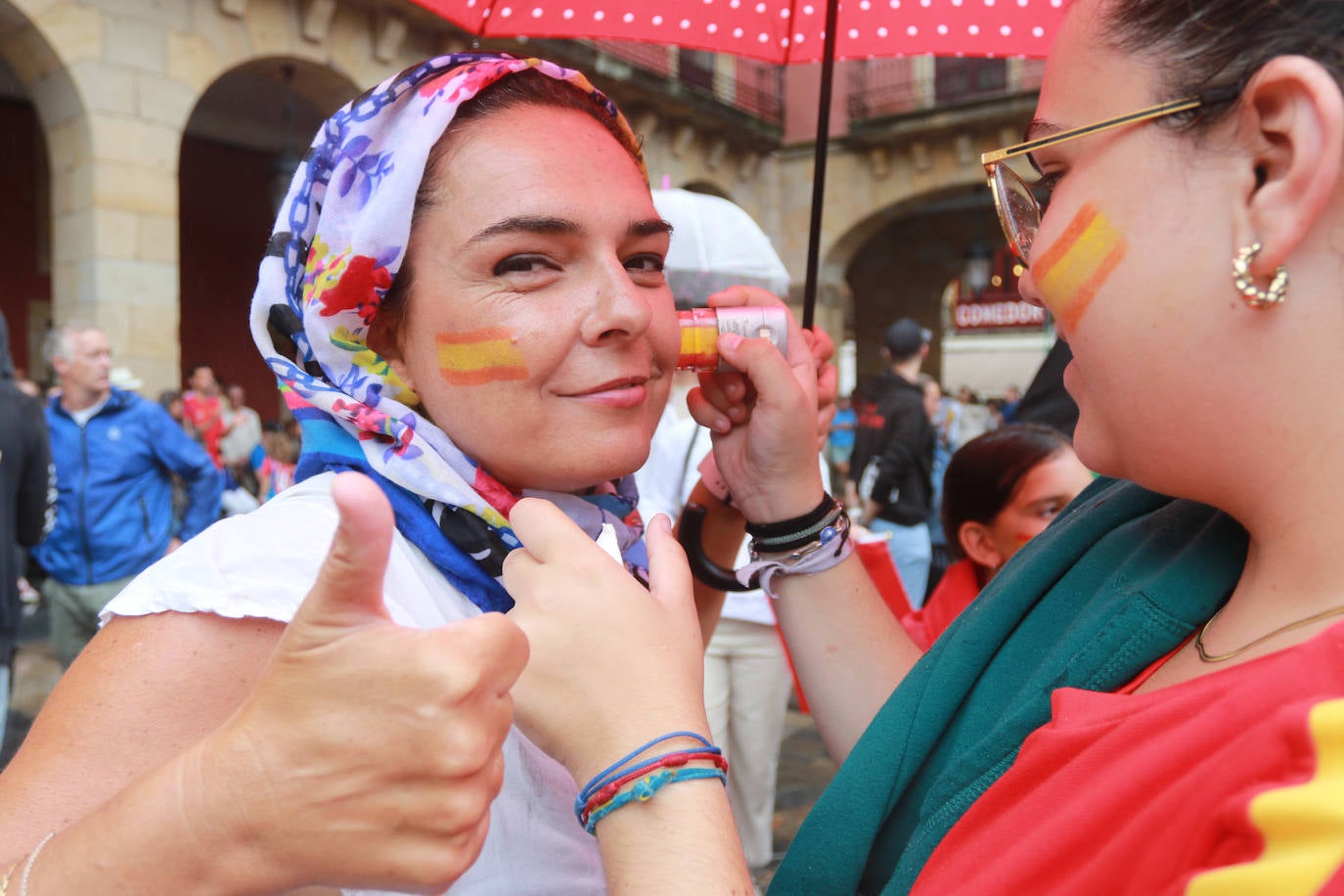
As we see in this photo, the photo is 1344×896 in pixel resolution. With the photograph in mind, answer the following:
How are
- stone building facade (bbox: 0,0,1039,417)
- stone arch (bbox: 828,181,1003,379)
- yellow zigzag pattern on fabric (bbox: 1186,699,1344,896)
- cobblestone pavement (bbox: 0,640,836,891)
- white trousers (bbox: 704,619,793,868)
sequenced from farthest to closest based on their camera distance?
stone arch (bbox: 828,181,1003,379)
stone building facade (bbox: 0,0,1039,417)
cobblestone pavement (bbox: 0,640,836,891)
white trousers (bbox: 704,619,793,868)
yellow zigzag pattern on fabric (bbox: 1186,699,1344,896)

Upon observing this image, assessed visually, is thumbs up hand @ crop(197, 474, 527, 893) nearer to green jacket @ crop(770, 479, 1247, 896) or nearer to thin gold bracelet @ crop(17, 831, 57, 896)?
thin gold bracelet @ crop(17, 831, 57, 896)

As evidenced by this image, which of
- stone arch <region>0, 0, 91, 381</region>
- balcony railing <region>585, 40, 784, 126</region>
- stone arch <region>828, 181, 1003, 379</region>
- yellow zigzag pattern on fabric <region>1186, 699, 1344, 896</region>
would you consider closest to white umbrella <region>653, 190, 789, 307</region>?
yellow zigzag pattern on fabric <region>1186, 699, 1344, 896</region>

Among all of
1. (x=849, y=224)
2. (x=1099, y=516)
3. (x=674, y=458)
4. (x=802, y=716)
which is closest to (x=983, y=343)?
(x=849, y=224)

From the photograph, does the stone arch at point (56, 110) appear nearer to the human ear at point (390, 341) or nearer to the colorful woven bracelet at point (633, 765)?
the human ear at point (390, 341)

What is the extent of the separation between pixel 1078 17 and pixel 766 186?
13.0 meters

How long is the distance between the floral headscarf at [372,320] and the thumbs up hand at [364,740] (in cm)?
51

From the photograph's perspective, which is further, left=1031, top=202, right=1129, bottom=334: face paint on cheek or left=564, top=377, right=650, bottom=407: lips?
left=564, top=377, right=650, bottom=407: lips

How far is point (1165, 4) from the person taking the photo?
0.86 metres

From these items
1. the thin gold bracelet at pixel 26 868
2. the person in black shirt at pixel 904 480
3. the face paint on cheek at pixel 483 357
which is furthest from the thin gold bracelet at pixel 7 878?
the person in black shirt at pixel 904 480

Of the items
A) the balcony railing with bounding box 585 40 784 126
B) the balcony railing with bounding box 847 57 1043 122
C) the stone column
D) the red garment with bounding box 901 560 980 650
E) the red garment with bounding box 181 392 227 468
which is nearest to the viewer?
the red garment with bounding box 901 560 980 650

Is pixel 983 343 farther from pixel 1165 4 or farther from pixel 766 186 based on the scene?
pixel 1165 4

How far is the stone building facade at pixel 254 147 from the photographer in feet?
22.5

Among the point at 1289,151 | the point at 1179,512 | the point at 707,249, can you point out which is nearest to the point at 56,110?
the point at 707,249

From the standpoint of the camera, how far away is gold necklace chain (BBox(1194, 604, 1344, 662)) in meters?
0.83
